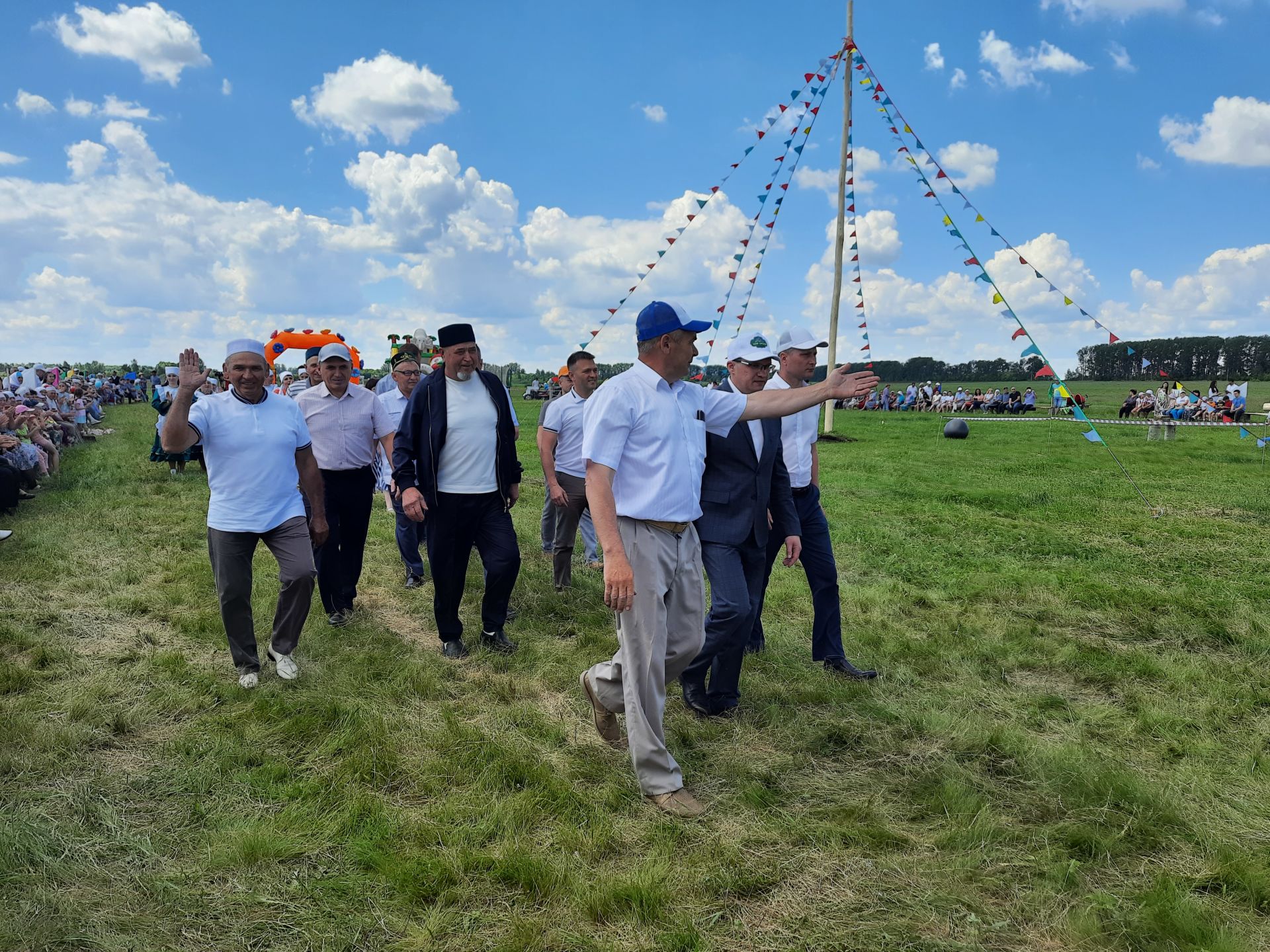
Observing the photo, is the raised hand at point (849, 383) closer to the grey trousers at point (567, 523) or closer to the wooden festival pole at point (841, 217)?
the grey trousers at point (567, 523)

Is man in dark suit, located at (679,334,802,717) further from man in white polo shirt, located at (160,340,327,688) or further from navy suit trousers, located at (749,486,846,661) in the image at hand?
man in white polo shirt, located at (160,340,327,688)

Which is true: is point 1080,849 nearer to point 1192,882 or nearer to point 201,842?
point 1192,882

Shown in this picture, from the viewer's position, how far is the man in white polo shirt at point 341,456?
625 cm

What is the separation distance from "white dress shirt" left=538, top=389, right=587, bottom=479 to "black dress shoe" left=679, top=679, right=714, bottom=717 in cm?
286

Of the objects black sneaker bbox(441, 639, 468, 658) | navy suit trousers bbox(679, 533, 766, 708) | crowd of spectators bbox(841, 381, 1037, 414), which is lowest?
black sneaker bbox(441, 639, 468, 658)

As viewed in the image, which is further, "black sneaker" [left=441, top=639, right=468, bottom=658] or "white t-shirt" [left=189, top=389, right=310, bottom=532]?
"black sneaker" [left=441, top=639, right=468, bottom=658]

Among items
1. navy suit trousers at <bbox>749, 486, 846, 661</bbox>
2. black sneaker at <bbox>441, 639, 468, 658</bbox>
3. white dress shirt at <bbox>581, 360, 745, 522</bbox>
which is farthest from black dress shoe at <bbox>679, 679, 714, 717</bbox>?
black sneaker at <bbox>441, 639, 468, 658</bbox>

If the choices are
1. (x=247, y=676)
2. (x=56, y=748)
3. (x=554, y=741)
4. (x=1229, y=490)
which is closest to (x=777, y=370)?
(x=554, y=741)

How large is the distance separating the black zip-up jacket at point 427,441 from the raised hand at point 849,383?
103 inches

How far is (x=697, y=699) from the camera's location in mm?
4641

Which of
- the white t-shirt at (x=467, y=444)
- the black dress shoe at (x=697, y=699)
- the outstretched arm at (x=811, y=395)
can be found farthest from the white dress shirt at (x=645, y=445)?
the white t-shirt at (x=467, y=444)

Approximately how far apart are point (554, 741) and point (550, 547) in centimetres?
446

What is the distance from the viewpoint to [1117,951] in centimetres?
265

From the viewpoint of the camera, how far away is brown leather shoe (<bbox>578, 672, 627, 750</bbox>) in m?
4.00
